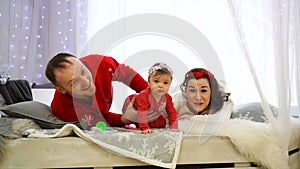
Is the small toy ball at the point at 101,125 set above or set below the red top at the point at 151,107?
below

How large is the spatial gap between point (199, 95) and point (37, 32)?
1.63 m

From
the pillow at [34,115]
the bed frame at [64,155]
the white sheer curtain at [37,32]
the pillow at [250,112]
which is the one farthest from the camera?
the white sheer curtain at [37,32]

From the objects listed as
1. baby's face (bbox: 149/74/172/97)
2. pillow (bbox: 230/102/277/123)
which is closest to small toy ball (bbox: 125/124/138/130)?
baby's face (bbox: 149/74/172/97)

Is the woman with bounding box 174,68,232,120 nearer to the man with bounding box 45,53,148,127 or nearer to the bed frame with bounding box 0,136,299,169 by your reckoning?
the man with bounding box 45,53,148,127

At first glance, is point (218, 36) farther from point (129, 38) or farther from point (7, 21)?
point (7, 21)

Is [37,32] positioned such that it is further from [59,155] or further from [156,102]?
[59,155]

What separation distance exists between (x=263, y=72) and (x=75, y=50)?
175 cm

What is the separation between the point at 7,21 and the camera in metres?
2.77

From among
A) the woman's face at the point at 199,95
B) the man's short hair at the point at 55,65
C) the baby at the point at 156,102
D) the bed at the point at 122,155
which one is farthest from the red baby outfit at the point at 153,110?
the man's short hair at the point at 55,65

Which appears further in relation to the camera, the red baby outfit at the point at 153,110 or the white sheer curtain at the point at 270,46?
the red baby outfit at the point at 153,110

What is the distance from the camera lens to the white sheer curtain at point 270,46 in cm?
142

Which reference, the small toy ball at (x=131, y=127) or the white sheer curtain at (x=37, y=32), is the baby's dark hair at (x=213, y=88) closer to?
the small toy ball at (x=131, y=127)

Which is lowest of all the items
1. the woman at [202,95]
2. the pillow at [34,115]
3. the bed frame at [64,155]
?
the bed frame at [64,155]

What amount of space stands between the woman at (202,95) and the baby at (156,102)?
91 millimetres
